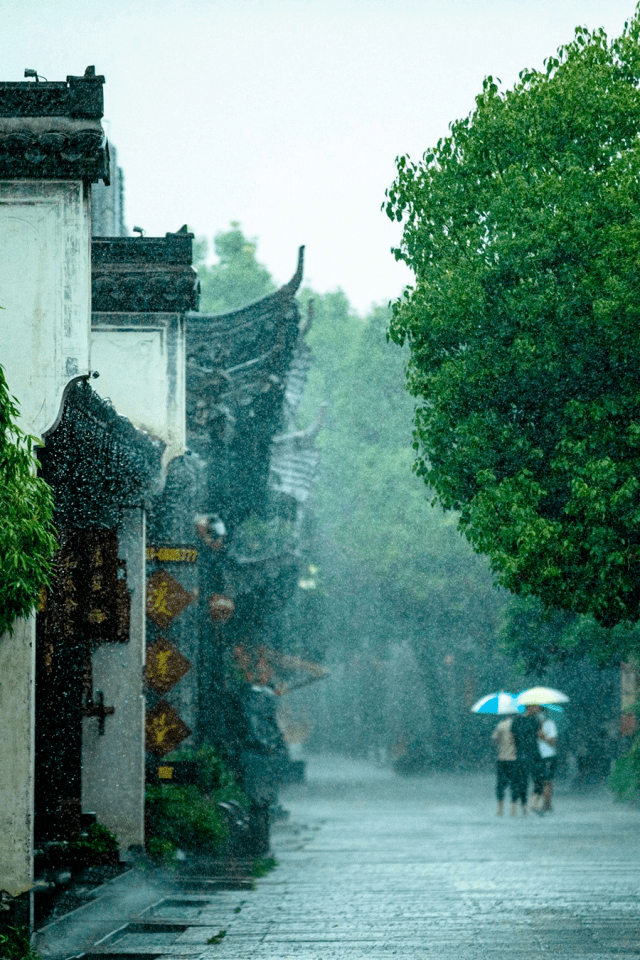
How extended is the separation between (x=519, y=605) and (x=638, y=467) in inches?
449

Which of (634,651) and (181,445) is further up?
(181,445)

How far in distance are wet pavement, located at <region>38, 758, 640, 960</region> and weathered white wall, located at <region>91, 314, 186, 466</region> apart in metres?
4.53

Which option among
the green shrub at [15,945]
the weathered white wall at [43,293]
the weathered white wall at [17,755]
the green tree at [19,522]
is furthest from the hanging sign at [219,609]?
the green tree at [19,522]

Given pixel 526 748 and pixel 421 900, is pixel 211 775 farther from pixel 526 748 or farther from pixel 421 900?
pixel 526 748

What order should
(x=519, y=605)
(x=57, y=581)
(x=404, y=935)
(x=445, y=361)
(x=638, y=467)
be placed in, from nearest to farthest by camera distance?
(x=404, y=935)
(x=57, y=581)
(x=638, y=467)
(x=445, y=361)
(x=519, y=605)

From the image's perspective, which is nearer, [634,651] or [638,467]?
[638,467]

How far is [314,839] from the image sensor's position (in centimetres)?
1884

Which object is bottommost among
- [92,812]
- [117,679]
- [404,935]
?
[404,935]

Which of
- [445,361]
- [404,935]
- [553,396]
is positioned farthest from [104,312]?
[404,935]

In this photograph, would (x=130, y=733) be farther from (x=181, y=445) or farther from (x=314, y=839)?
(x=314, y=839)

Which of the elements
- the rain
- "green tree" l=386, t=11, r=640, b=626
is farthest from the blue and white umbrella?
"green tree" l=386, t=11, r=640, b=626

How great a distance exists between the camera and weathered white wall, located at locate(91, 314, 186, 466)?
46.7 feet

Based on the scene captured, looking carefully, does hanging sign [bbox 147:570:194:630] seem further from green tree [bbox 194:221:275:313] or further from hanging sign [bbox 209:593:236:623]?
green tree [bbox 194:221:275:313]

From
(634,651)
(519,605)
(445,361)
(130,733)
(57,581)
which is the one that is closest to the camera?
(57,581)
